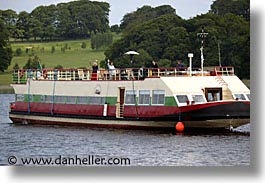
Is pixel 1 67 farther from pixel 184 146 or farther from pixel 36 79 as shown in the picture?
pixel 184 146

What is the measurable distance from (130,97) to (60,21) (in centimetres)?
1275

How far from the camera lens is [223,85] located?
41875mm

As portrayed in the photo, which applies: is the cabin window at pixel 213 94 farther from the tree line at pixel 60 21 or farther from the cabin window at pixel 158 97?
the tree line at pixel 60 21

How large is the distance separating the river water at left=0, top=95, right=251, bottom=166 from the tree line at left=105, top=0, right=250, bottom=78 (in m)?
23.4

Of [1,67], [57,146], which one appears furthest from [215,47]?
[57,146]

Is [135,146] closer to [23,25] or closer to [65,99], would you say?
[65,99]

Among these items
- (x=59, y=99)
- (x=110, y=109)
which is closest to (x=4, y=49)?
(x=59, y=99)

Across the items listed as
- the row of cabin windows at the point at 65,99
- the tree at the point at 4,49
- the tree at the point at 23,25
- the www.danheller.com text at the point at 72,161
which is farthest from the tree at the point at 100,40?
the www.danheller.com text at the point at 72,161

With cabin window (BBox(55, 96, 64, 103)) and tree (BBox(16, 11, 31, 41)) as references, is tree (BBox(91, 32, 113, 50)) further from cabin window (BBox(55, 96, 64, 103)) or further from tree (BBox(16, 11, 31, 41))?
cabin window (BBox(55, 96, 64, 103))

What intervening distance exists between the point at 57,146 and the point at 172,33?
135 ft

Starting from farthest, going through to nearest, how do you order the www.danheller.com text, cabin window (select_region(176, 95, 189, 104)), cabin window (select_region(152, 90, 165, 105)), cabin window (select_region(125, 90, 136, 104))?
cabin window (select_region(125, 90, 136, 104)) < cabin window (select_region(152, 90, 165, 105)) < cabin window (select_region(176, 95, 189, 104)) < the www.danheller.com text

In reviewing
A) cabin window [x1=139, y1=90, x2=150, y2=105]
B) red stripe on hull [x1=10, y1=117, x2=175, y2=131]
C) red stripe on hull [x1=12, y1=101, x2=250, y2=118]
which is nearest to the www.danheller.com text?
red stripe on hull [x1=12, y1=101, x2=250, y2=118]

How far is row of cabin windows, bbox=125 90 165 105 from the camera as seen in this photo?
135ft

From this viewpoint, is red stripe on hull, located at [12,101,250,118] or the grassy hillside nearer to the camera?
red stripe on hull, located at [12,101,250,118]
